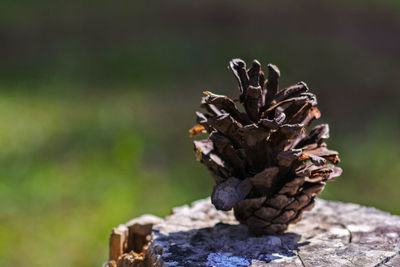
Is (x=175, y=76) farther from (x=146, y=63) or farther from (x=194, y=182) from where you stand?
(x=194, y=182)

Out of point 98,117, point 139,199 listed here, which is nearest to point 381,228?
point 139,199

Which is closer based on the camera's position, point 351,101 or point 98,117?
point 98,117

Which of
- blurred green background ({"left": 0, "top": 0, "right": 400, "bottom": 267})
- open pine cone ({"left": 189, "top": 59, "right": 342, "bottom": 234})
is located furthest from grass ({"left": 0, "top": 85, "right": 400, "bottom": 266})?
open pine cone ({"left": 189, "top": 59, "right": 342, "bottom": 234})

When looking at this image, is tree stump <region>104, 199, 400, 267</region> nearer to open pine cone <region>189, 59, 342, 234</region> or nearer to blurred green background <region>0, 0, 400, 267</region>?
open pine cone <region>189, 59, 342, 234</region>

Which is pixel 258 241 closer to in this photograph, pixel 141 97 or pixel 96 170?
pixel 96 170

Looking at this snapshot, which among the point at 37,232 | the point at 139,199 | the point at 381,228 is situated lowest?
the point at 381,228

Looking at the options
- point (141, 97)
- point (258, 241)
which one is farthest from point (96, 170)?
point (258, 241)
